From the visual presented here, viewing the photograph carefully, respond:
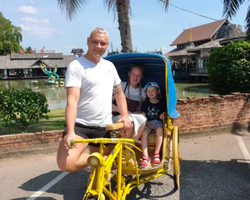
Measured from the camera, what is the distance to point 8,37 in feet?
211

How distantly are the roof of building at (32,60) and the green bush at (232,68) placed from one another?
164ft

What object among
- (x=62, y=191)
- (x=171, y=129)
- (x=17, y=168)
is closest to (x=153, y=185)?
(x=171, y=129)

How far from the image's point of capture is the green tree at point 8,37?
6157cm

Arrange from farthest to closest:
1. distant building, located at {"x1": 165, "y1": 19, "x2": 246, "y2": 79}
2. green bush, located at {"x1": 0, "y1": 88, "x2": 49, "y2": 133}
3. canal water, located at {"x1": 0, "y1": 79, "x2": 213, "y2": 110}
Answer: distant building, located at {"x1": 165, "y1": 19, "x2": 246, "y2": 79} < canal water, located at {"x1": 0, "y1": 79, "x2": 213, "y2": 110} < green bush, located at {"x1": 0, "y1": 88, "x2": 49, "y2": 133}

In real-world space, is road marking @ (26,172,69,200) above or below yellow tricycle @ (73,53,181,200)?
below

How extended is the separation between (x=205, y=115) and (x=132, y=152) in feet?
13.0

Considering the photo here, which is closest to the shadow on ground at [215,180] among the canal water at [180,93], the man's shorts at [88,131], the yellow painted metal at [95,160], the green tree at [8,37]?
the man's shorts at [88,131]

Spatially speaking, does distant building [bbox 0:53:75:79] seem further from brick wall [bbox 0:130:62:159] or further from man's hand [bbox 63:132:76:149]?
man's hand [bbox 63:132:76:149]

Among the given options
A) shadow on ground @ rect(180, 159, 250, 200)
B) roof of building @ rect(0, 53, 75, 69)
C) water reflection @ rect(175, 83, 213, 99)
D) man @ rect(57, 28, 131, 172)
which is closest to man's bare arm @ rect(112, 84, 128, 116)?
man @ rect(57, 28, 131, 172)

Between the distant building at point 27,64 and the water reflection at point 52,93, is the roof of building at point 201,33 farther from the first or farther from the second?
the distant building at point 27,64

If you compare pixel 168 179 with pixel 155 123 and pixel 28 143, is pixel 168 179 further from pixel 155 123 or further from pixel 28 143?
pixel 28 143

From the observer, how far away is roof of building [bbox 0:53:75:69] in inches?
2170

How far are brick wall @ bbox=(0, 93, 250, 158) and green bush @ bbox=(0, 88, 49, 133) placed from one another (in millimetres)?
907

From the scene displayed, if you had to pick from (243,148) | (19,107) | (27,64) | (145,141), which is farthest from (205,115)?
(27,64)
